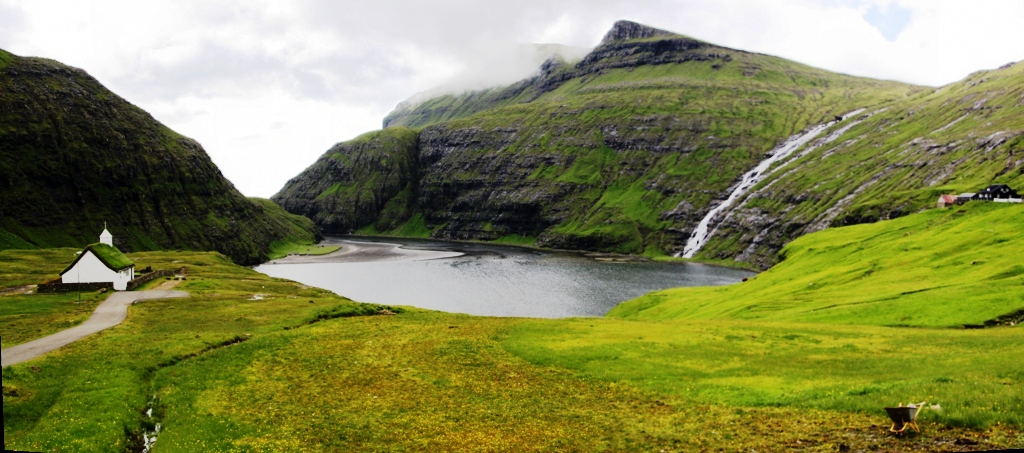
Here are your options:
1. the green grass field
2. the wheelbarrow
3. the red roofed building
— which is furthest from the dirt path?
the red roofed building

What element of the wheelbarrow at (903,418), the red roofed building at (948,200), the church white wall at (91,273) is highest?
the red roofed building at (948,200)

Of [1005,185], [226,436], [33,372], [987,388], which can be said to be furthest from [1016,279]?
[1005,185]

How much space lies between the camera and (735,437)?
28578 millimetres

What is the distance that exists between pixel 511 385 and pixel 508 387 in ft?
1.95

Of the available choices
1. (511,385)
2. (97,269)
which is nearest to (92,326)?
(97,269)

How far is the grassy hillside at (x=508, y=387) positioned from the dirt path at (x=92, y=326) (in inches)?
85.4

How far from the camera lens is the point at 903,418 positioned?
2556 cm

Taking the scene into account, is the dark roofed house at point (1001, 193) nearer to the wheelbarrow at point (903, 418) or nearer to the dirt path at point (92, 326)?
the wheelbarrow at point (903, 418)

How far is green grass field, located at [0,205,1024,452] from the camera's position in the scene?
29.5 m

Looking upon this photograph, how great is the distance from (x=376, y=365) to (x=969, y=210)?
394 feet

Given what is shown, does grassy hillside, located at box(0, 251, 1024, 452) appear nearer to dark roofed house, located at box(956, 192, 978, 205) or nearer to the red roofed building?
dark roofed house, located at box(956, 192, 978, 205)

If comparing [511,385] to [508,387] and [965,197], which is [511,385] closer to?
[508,387]

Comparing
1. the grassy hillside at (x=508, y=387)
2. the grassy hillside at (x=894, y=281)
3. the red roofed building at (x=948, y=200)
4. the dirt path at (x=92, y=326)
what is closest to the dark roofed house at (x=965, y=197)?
the red roofed building at (x=948, y=200)

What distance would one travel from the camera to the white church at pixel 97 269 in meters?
87.6
